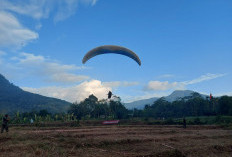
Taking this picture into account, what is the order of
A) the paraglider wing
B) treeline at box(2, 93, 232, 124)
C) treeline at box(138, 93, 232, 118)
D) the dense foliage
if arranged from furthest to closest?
1. the dense foliage
2. treeline at box(138, 93, 232, 118)
3. treeline at box(2, 93, 232, 124)
4. the paraglider wing

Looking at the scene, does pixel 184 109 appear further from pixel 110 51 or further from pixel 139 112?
pixel 110 51

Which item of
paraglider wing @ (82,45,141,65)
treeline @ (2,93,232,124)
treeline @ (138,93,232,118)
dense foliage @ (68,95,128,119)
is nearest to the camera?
paraglider wing @ (82,45,141,65)

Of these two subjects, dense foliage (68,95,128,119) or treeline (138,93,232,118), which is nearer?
treeline (138,93,232,118)

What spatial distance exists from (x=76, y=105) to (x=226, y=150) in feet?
209

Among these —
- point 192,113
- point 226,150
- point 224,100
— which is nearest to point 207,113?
point 224,100

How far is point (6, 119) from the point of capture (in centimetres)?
1706

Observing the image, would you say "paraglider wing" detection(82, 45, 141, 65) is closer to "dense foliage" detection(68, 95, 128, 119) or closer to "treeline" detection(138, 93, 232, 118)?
"dense foliage" detection(68, 95, 128, 119)

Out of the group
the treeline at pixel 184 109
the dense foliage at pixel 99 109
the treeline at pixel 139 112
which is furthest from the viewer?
the dense foliage at pixel 99 109

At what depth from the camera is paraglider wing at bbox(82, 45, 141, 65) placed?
21.3m

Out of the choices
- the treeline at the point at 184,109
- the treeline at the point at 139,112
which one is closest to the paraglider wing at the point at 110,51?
the treeline at the point at 139,112

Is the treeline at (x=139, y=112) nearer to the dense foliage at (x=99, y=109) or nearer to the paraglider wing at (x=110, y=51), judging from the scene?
the dense foliage at (x=99, y=109)

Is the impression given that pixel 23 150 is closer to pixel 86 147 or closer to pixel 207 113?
pixel 86 147

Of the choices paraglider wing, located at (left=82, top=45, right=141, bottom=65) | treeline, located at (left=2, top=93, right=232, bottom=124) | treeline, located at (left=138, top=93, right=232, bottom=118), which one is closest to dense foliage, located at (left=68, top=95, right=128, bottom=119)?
treeline, located at (left=2, top=93, right=232, bottom=124)

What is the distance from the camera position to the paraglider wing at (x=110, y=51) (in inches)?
840
